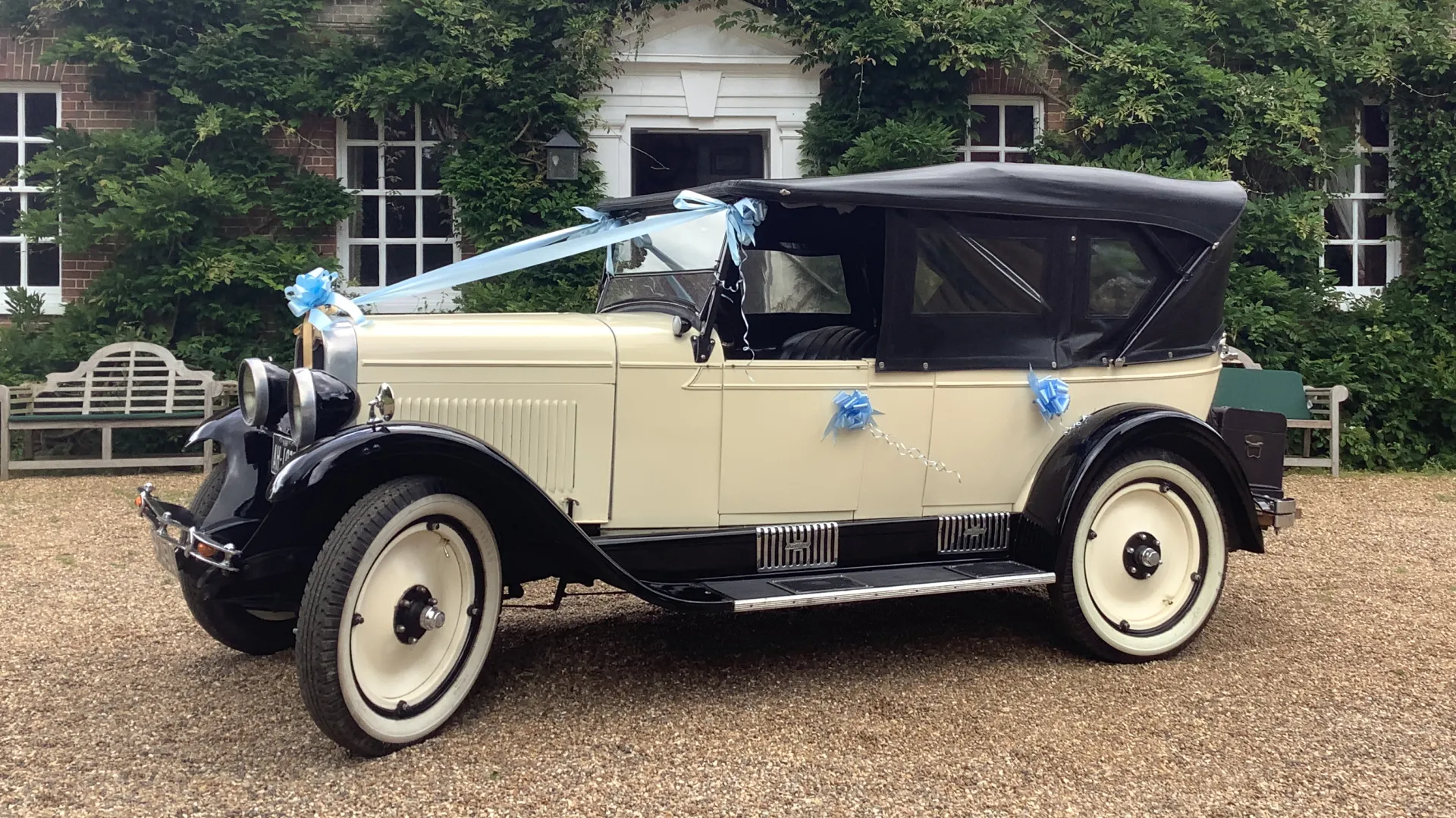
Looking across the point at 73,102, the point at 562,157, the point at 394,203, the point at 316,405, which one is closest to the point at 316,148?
the point at 394,203

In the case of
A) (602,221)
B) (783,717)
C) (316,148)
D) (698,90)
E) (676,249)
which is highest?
(698,90)

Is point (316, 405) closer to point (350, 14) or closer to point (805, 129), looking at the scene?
point (805, 129)

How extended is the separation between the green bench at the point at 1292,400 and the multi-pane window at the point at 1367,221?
6.28 ft

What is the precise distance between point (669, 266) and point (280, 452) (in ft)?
5.09

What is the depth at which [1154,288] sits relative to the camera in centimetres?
440

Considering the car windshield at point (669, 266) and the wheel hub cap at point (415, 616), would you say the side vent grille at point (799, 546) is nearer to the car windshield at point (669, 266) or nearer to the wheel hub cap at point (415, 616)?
the car windshield at point (669, 266)

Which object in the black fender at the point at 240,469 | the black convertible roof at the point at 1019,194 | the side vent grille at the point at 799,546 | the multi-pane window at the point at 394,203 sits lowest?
the side vent grille at the point at 799,546

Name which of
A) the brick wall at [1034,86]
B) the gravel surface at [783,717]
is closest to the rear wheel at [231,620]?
the gravel surface at [783,717]

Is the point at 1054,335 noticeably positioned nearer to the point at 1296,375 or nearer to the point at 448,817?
the point at 448,817

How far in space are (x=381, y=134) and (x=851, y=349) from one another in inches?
264

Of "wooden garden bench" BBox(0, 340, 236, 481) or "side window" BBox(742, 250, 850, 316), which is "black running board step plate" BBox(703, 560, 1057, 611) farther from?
"wooden garden bench" BBox(0, 340, 236, 481)

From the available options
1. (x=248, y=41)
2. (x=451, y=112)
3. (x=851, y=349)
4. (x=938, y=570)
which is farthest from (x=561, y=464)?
(x=248, y=41)

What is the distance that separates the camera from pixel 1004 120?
32.3 feet

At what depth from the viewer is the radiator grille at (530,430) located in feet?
11.7
